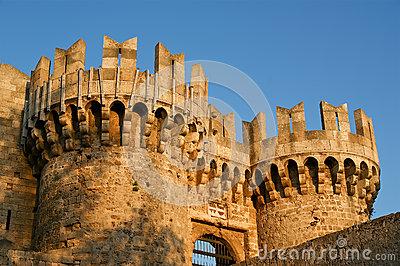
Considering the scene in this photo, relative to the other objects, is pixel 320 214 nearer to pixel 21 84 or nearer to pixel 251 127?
pixel 251 127

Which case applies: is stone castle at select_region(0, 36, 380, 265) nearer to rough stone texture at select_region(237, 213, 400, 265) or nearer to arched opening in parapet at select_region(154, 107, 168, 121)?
arched opening in parapet at select_region(154, 107, 168, 121)

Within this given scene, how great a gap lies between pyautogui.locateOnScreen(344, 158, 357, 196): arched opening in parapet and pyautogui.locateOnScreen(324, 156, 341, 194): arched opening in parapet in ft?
1.05

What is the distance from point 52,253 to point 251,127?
24.8ft

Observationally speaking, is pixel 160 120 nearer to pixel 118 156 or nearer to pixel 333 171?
pixel 118 156

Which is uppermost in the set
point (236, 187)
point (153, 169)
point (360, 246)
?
point (236, 187)

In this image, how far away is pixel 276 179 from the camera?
15680mm

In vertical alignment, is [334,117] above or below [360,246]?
above

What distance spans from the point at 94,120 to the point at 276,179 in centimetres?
572

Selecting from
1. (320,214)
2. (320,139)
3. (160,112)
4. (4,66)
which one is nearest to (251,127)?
(320,139)

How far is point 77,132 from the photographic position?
12477 millimetres

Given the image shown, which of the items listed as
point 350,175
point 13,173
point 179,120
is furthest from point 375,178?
point 13,173

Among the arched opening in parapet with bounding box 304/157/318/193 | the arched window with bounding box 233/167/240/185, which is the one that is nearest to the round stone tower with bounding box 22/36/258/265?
the arched window with bounding box 233/167/240/185

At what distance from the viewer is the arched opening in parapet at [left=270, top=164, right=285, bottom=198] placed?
1552 centimetres

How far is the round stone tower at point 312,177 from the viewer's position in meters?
14.9
